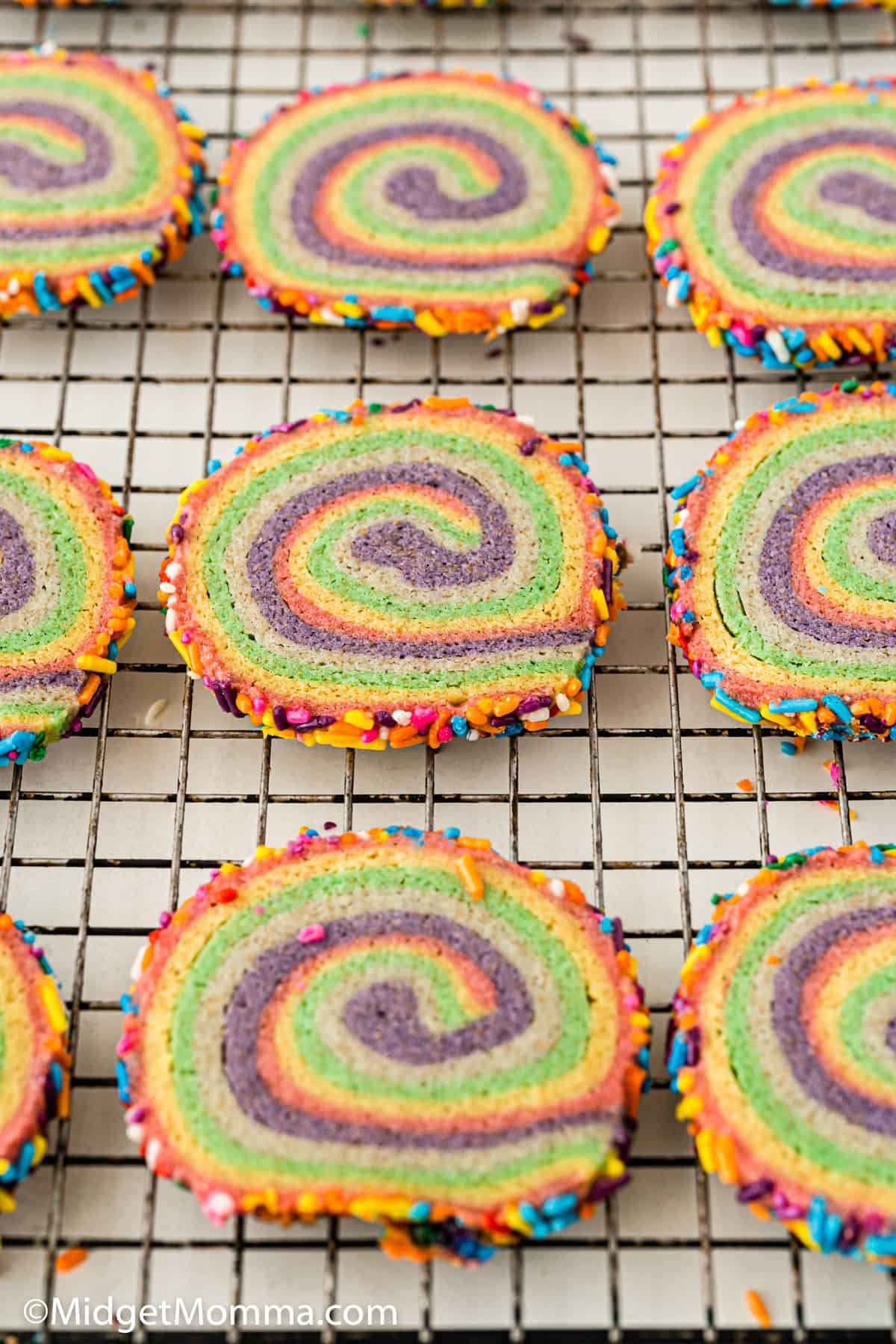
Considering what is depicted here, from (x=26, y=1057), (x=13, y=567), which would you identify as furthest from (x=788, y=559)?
(x=26, y=1057)

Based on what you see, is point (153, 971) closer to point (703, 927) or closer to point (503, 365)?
point (703, 927)

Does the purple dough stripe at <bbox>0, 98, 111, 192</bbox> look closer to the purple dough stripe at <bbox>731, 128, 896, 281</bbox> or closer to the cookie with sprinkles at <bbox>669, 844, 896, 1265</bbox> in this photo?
the purple dough stripe at <bbox>731, 128, 896, 281</bbox>

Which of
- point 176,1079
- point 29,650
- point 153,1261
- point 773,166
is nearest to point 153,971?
point 176,1079

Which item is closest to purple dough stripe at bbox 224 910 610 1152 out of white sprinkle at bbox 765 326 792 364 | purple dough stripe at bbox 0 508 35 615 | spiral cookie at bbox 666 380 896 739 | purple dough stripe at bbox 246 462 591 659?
purple dough stripe at bbox 246 462 591 659

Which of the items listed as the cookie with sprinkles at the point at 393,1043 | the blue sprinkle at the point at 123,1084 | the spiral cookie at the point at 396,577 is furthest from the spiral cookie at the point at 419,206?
the blue sprinkle at the point at 123,1084

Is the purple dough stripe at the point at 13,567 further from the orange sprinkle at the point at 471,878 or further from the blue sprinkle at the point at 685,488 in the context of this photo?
the blue sprinkle at the point at 685,488

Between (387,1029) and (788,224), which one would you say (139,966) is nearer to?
(387,1029)
